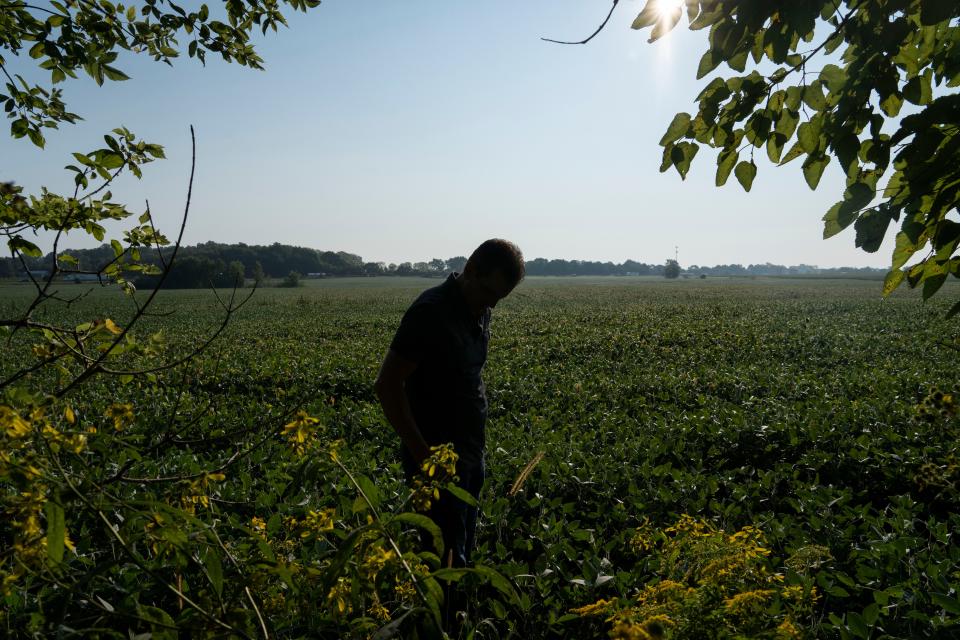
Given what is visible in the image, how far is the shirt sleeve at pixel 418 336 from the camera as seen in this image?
8.79ft

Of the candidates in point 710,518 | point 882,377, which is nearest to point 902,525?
point 710,518

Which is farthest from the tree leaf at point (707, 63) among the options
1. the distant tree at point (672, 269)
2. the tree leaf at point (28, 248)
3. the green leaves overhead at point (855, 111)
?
the distant tree at point (672, 269)

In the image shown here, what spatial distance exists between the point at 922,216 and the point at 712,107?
791mm

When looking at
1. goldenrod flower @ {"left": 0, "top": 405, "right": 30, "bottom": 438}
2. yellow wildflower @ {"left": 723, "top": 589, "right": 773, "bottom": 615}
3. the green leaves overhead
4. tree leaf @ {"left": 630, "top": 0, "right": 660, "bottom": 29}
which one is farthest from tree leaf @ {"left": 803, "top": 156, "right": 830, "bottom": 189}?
goldenrod flower @ {"left": 0, "top": 405, "right": 30, "bottom": 438}

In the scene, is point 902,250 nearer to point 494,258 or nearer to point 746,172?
point 746,172

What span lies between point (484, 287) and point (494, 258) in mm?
154

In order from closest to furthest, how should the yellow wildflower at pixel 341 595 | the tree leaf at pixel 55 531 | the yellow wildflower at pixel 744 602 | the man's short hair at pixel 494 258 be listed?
the tree leaf at pixel 55 531 < the yellow wildflower at pixel 744 602 < the yellow wildflower at pixel 341 595 < the man's short hair at pixel 494 258

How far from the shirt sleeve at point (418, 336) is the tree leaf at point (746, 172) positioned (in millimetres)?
1452

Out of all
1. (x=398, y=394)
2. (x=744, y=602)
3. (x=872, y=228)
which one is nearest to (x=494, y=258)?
(x=398, y=394)

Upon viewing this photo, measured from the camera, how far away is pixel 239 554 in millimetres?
2275

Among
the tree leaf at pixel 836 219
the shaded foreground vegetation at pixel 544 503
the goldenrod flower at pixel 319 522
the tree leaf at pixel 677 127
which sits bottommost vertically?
the shaded foreground vegetation at pixel 544 503

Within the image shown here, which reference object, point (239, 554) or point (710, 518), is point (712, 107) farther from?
point (710, 518)

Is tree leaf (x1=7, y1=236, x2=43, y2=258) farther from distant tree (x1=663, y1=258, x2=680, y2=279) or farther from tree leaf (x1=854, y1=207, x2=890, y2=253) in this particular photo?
distant tree (x1=663, y1=258, x2=680, y2=279)

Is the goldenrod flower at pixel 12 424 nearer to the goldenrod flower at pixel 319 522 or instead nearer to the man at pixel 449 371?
the goldenrod flower at pixel 319 522
